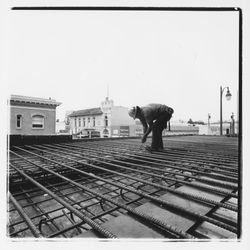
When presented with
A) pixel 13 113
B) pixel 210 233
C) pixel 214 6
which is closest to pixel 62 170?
pixel 210 233

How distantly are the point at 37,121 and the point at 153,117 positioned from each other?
53.5 feet

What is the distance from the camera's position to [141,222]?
4.19ft

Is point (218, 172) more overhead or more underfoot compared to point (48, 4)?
more underfoot

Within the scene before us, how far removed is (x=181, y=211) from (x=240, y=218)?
399 mm

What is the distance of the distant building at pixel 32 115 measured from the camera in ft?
53.4

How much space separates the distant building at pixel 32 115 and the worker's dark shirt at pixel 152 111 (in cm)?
1547

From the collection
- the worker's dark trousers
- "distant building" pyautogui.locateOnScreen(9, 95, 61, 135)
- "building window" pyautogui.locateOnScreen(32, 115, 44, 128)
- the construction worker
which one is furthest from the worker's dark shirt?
"building window" pyautogui.locateOnScreen(32, 115, 44, 128)

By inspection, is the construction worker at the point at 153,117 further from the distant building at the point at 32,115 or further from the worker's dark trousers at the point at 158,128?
the distant building at the point at 32,115

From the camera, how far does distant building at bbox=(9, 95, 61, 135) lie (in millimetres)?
16266

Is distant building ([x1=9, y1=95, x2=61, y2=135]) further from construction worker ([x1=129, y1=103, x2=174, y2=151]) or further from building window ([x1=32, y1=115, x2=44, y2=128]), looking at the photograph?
construction worker ([x1=129, y1=103, x2=174, y2=151])

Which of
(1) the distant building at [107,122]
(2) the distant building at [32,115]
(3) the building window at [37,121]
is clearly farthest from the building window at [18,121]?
(1) the distant building at [107,122]

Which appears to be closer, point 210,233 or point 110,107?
point 210,233
